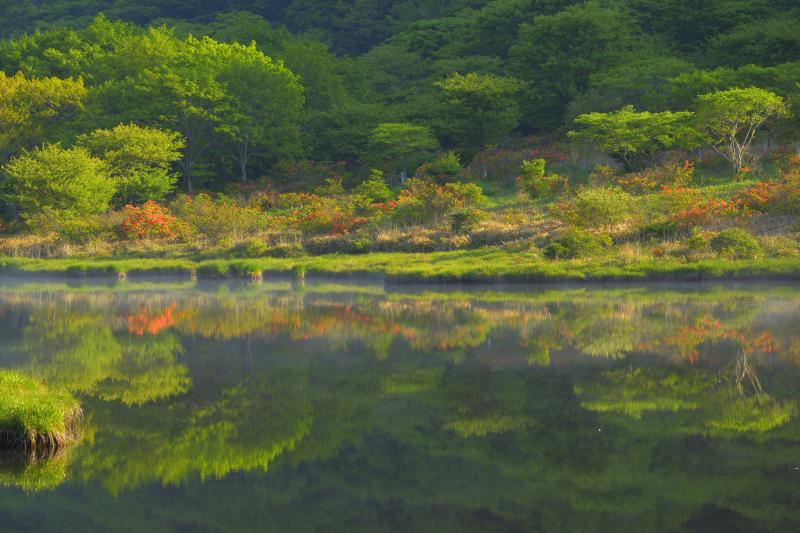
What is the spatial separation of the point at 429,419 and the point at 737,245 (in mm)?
19736

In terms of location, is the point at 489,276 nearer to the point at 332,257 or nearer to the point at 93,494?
the point at 332,257

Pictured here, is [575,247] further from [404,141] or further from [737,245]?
[404,141]

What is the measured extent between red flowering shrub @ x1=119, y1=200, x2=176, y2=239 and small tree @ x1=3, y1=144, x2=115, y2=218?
4221 mm

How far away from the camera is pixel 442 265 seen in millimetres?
33688

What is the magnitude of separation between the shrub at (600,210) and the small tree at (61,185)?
27039mm

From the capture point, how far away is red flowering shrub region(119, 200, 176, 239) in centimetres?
4675

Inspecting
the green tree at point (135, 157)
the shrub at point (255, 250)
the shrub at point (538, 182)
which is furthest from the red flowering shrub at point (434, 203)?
the green tree at point (135, 157)

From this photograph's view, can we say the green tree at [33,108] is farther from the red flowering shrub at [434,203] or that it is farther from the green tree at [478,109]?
the red flowering shrub at [434,203]

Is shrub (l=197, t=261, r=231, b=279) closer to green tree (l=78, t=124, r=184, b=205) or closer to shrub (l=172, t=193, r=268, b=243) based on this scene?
shrub (l=172, t=193, r=268, b=243)

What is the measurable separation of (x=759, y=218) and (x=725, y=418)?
21.9 metres

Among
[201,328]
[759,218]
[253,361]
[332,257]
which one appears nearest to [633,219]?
[759,218]

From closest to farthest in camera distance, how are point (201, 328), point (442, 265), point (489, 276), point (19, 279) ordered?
point (201, 328)
point (489, 276)
point (442, 265)
point (19, 279)

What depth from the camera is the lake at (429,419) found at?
10.0 meters

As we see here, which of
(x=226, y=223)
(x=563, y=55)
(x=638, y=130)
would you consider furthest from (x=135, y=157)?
(x=638, y=130)
